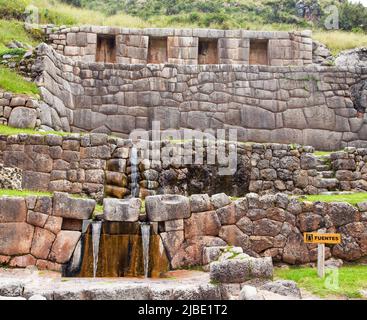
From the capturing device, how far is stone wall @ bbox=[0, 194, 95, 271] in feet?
26.5

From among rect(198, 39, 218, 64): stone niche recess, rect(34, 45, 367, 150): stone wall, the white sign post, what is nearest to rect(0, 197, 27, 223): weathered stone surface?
the white sign post

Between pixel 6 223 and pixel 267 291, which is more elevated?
pixel 6 223

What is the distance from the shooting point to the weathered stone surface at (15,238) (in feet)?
26.4

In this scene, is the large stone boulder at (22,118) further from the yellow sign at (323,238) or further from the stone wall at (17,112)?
the yellow sign at (323,238)

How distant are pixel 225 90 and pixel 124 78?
108 inches

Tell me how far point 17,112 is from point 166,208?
4.97 m

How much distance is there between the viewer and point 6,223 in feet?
26.5

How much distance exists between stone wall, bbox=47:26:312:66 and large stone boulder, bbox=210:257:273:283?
11.2 m

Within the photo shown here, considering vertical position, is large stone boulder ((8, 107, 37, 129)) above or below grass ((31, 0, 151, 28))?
below

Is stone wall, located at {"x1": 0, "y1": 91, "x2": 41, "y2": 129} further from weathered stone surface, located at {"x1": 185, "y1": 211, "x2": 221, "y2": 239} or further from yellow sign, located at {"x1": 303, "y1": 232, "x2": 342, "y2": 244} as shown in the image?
yellow sign, located at {"x1": 303, "y1": 232, "x2": 342, "y2": 244}

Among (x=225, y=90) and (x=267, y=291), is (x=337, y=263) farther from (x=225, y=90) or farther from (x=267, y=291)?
(x=225, y=90)

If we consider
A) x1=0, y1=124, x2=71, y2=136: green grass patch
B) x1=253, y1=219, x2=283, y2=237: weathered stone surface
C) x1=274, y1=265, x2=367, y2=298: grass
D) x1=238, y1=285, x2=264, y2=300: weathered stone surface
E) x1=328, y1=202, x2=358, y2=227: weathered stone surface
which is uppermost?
x1=0, y1=124, x2=71, y2=136: green grass patch

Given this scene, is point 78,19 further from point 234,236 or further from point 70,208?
point 234,236
